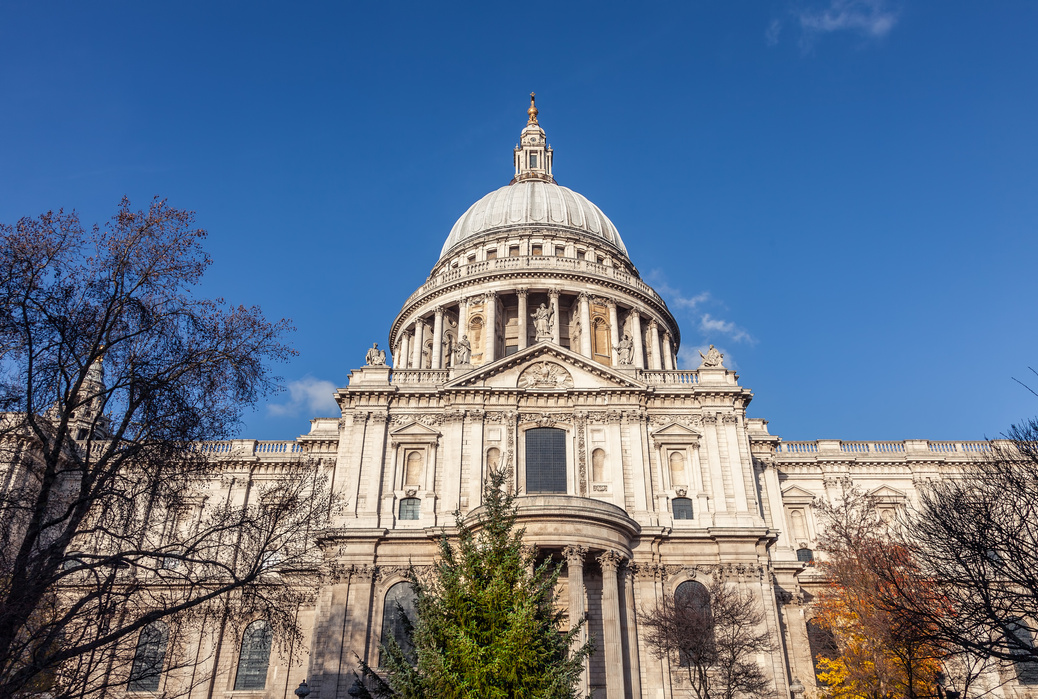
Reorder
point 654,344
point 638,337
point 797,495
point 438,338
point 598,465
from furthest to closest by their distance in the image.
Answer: point 654,344 < point 438,338 < point 638,337 < point 797,495 < point 598,465

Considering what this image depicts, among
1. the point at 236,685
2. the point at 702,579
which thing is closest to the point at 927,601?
the point at 702,579

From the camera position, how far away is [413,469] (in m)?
Result: 37.8

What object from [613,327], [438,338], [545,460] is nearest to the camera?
[545,460]

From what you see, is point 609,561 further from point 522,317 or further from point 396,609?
point 522,317

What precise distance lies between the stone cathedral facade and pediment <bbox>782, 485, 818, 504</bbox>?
0.49 feet

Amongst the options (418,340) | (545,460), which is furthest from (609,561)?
(418,340)

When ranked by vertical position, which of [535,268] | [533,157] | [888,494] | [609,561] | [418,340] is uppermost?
[533,157]

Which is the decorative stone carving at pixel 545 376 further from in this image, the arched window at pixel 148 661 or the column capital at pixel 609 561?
the arched window at pixel 148 661

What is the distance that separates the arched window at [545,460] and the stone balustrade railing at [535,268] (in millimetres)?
19773

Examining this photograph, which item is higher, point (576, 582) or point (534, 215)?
point (534, 215)

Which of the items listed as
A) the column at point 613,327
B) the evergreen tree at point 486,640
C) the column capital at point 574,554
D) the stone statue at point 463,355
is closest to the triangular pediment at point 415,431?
the stone statue at point 463,355

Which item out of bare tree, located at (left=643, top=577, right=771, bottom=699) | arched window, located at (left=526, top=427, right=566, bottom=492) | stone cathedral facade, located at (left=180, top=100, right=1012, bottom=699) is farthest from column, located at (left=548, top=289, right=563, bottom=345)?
bare tree, located at (left=643, top=577, right=771, bottom=699)

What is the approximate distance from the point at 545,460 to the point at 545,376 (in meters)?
4.46

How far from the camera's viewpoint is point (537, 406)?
39.0 m
